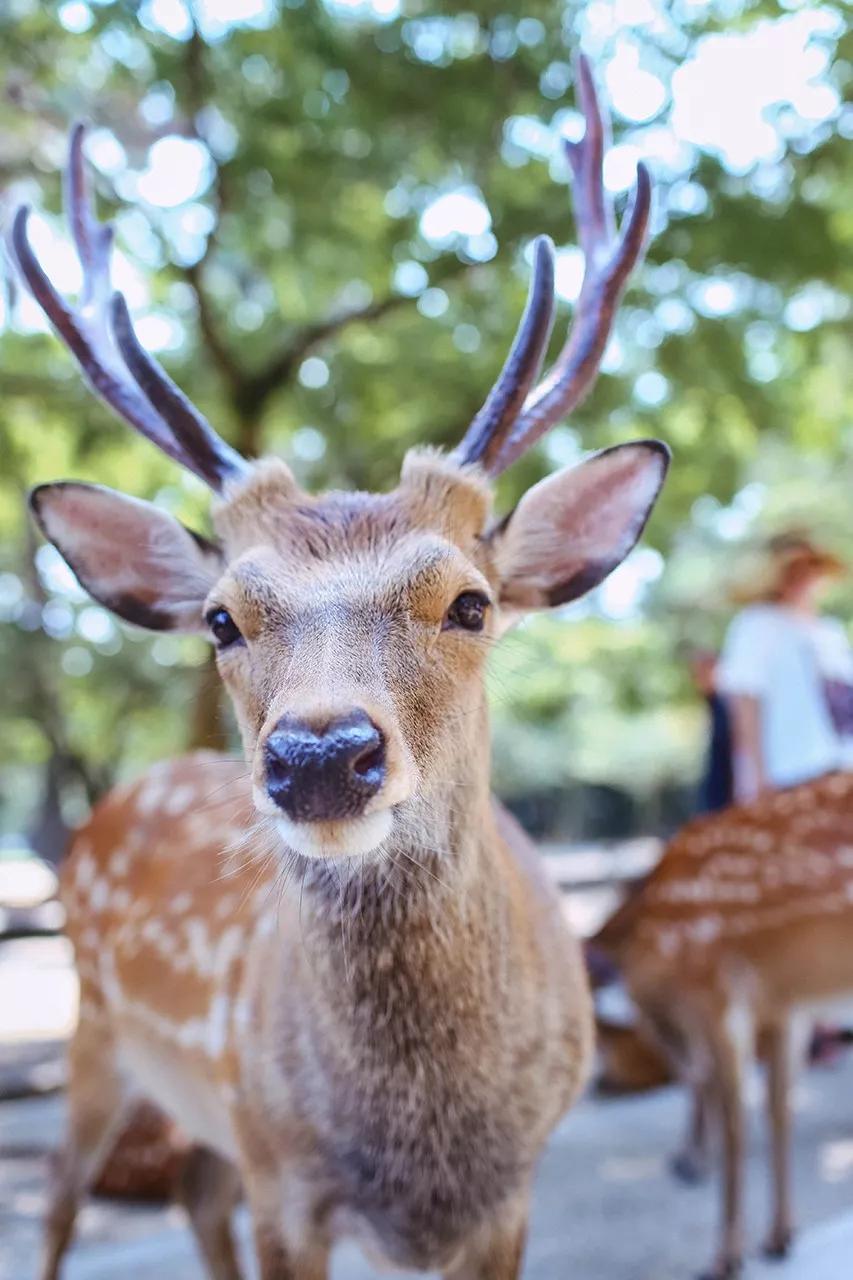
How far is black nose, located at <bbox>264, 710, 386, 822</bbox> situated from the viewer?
1291mm

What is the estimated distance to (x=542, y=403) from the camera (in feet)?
6.72

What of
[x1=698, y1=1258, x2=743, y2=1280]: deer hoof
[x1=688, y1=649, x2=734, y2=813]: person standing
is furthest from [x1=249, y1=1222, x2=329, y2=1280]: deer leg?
[x1=688, y1=649, x2=734, y2=813]: person standing

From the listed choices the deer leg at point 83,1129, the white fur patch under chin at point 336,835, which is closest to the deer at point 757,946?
the deer leg at point 83,1129

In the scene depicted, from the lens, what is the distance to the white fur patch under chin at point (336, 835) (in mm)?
1332

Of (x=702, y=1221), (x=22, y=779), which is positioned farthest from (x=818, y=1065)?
(x=22, y=779)

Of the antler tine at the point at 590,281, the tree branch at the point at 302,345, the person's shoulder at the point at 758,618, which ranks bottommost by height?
the person's shoulder at the point at 758,618

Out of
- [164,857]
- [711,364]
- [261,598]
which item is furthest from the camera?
[711,364]

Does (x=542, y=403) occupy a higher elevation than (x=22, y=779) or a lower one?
higher

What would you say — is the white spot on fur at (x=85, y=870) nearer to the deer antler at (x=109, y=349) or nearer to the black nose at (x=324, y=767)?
the deer antler at (x=109, y=349)

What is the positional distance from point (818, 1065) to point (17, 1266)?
11.9 ft

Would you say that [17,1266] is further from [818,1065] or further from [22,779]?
[22,779]

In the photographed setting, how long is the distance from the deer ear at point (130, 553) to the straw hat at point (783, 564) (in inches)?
108

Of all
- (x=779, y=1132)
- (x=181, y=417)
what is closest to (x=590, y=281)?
(x=181, y=417)

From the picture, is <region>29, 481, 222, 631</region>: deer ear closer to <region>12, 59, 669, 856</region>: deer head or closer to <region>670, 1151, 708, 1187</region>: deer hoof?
<region>12, 59, 669, 856</region>: deer head
